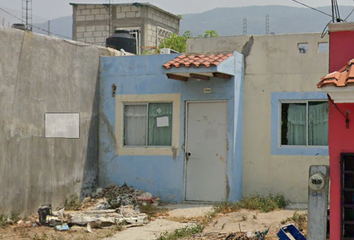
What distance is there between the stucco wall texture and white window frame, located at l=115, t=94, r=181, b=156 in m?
1.67

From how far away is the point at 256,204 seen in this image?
12.9 meters

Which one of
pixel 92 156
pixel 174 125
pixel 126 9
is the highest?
pixel 126 9

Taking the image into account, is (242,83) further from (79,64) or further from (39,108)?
(39,108)

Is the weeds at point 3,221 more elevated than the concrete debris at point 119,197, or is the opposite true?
the concrete debris at point 119,197

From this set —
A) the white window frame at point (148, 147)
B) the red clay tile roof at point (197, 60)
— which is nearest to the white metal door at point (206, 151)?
the white window frame at point (148, 147)

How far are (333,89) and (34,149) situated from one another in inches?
300

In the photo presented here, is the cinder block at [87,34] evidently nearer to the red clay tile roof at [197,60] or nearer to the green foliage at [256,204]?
the red clay tile roof at [197,60]

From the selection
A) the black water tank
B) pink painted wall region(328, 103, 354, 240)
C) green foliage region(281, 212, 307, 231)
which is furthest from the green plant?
pink painted wall region(328, 103, 354, 240)

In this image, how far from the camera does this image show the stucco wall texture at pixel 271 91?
13.7 m

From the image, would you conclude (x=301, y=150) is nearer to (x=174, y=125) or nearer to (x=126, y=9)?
(x=174, y=125)

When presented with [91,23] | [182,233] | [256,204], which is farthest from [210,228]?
[91,23]

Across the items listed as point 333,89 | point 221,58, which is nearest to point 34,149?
point 221,58

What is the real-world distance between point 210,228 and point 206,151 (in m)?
3.29

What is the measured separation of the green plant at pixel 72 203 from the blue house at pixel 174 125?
3.65ft
